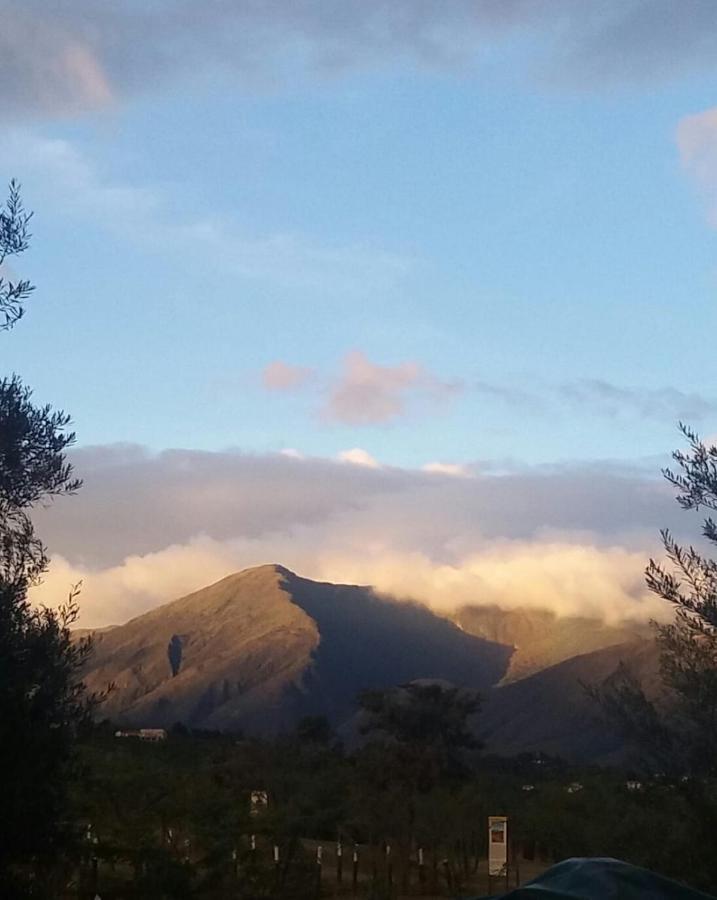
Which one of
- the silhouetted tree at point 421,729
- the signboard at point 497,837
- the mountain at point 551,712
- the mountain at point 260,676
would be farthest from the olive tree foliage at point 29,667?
the mountain at point 260,676

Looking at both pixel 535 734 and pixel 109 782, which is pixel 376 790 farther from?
pixel 535 734

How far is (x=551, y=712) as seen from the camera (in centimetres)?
13938

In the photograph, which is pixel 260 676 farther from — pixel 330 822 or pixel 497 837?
pixel 497 837

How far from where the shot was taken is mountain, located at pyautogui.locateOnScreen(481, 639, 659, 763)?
118812mm

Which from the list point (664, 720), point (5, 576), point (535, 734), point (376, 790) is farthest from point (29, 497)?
point (535, 734)

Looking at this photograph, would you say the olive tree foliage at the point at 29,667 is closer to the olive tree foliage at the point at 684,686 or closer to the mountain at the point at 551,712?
the olive tree foliage at the point at 684,686

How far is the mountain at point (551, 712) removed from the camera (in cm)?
11881

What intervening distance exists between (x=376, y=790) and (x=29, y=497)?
34.1m

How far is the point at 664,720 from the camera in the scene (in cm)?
1269

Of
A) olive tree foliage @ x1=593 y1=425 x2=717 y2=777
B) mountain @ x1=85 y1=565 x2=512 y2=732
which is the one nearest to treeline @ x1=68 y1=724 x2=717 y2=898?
olive tree foliage @ x1=593 y1=425 x2=717 y2=777

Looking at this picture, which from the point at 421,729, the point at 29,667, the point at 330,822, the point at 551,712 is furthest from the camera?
the point at 551,712

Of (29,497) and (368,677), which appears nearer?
(29,497)

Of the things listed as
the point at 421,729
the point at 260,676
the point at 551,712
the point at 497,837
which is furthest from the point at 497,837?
the point at 260,676

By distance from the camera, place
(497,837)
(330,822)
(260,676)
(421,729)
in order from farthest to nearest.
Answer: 1. (260,676)
2. (421,729)
3. (330,822)
4. (497,837)
